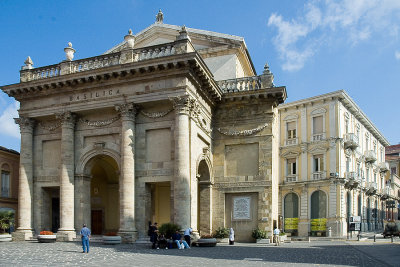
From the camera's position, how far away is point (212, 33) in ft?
101

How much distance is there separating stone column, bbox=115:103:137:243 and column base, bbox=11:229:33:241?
6.19 m

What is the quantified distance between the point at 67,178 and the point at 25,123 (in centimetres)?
474

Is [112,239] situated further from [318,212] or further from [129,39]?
[318,212]

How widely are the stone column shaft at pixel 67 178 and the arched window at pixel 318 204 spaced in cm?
2697

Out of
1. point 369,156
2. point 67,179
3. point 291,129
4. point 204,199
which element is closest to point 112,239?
point 67,179

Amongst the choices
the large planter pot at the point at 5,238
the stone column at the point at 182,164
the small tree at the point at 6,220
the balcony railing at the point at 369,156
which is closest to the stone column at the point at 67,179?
the large planter pot at the point at 5,238

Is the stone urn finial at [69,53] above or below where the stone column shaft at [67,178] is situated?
above

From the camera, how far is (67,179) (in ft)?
82.4

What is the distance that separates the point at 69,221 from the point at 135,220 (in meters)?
3.99

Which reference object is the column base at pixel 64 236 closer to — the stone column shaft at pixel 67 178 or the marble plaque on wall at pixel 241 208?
the stone column shaft at pixel 67 178

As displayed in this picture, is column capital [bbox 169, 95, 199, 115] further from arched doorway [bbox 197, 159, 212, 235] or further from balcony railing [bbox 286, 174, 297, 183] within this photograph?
balcony railing [bbox 286, 174, 297, 183]

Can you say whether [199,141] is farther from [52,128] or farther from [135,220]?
[52,128]

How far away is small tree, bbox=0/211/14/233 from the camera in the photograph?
28.2 m

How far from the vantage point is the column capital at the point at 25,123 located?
1058 inches
